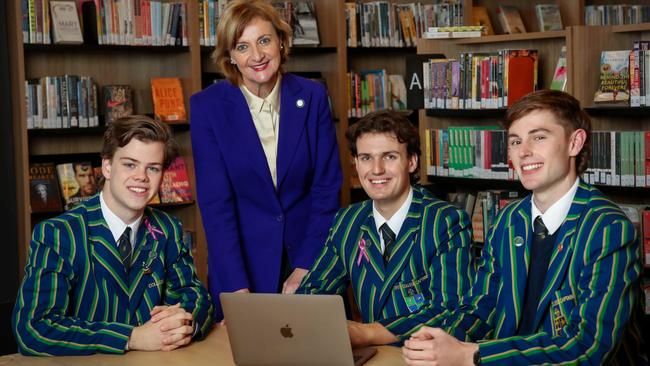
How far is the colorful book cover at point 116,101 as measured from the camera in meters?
5.38

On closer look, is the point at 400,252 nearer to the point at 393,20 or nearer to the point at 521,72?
the point at 521,72

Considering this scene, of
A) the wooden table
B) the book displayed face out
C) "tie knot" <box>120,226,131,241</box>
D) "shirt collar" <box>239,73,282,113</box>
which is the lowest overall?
the wooden table

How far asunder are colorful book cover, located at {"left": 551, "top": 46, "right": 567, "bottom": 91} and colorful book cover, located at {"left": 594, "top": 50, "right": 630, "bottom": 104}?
277mm

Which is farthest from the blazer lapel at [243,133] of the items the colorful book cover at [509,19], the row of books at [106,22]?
the colorful book cover at [509,19]

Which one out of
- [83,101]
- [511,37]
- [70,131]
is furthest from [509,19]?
[70,131]

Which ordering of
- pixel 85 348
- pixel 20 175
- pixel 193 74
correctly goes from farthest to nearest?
pixel 193 74 → pixel 20 175 → pixel 85 348

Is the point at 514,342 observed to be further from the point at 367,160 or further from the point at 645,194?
the point at 645,194

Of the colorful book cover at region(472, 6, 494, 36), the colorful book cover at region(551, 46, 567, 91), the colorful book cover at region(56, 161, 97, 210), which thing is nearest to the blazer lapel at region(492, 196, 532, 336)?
the colorful book cover at region(551, 46, 567, 91)

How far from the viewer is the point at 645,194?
4488 mm

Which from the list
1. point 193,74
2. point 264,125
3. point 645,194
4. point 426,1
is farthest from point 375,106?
point 264,125

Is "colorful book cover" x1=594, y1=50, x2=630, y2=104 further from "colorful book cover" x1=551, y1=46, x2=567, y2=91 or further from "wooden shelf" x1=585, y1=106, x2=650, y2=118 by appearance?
"colorful book cover" x1=551, y1=46, x2=567, y2=91

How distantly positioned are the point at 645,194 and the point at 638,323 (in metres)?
2.44

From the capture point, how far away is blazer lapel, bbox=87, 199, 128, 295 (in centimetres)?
243

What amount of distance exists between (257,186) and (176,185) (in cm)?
Result: 246
